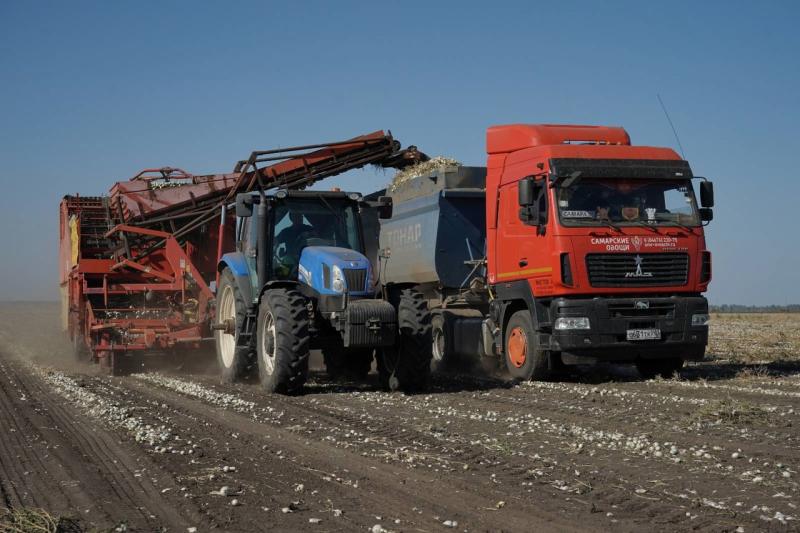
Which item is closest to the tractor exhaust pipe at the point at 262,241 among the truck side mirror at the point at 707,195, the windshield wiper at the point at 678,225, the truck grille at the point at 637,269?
A: the truck grille at the point at 637,269

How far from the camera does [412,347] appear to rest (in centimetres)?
1084

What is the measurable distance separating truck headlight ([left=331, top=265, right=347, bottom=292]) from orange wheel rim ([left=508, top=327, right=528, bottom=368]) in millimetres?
3084

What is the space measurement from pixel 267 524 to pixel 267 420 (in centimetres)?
381

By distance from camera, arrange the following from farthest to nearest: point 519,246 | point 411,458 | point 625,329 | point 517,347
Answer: point 517,347, point 519,246, point 625,329, point 411,458

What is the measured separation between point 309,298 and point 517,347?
334 cm

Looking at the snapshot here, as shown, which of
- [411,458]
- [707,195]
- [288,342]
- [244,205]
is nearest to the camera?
[411,458]

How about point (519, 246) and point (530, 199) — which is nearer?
point (530, 199)

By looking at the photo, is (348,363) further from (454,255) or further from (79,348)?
(79,348)

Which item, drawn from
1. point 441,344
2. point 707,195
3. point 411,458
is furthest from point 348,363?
point 411,458

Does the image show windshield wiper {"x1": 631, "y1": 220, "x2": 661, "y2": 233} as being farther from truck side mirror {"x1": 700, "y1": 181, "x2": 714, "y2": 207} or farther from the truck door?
the truck door

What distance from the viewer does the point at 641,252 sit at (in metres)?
12.0

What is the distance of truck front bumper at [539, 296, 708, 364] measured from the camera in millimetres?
11859

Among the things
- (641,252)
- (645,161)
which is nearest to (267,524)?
(641,252)

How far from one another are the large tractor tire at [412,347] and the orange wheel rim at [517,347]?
2.11m
